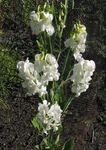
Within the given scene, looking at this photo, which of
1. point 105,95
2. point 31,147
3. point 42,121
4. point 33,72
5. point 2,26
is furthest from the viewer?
point 2,26

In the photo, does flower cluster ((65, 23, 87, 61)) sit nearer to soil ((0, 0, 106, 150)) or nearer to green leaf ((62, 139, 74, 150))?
green leaf ((62, 139, 74, 150))

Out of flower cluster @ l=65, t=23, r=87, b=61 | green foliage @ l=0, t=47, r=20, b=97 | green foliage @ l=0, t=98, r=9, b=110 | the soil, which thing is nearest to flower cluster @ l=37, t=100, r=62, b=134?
flower cluster @ l=65, t=23, r=87, b=61

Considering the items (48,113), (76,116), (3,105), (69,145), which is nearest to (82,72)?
(48,113)

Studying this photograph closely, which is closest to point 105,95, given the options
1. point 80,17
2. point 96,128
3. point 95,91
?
point 95,91

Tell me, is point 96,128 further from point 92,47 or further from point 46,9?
point 46,9

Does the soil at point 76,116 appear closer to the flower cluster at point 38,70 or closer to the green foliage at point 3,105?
the green foliage at point 3,105

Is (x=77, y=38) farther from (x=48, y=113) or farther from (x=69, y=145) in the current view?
(x=69, y=145)

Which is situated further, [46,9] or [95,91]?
[95,91]
